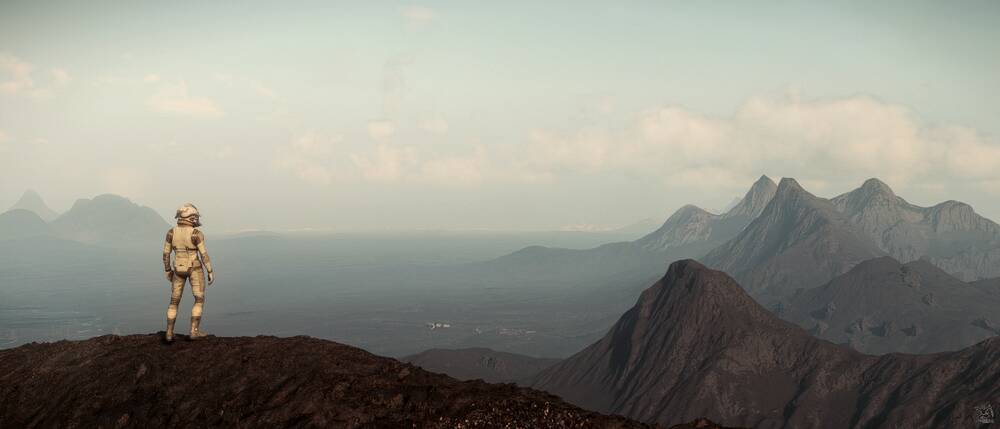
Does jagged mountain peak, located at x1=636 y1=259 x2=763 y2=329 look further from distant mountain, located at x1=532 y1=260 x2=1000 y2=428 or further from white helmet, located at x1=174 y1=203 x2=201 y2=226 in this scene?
white helmet, located at x1=174 y1=203 x2=201 y2=226

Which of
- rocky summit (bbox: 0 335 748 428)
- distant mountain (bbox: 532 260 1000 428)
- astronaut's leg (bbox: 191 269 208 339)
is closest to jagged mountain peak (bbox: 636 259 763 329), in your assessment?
distant mountain (bbox: 532 260 1000 428)

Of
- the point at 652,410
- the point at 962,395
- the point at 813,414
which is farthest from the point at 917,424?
the point at 652,410

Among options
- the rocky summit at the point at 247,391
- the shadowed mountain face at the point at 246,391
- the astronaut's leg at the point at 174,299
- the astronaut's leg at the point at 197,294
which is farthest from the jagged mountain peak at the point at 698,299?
the astronaut's leg at the point at 174,299

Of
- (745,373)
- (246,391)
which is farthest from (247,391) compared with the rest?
(745,373)

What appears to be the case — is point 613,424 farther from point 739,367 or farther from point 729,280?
point 729,280

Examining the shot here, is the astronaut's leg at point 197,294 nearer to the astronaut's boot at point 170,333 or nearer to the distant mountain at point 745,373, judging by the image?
the astronaut's boot at point 170,333

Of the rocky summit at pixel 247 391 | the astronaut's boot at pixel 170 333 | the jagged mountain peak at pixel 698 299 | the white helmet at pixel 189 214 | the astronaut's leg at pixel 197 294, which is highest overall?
the white helmet at pixel 189 214
